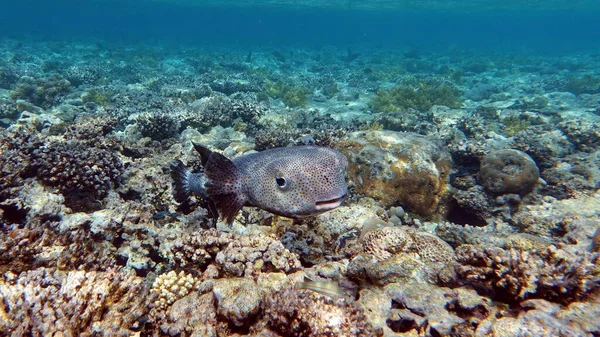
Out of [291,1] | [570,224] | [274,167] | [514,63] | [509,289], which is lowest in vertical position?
[570,224]

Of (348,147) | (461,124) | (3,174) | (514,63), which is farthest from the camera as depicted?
(514,63)

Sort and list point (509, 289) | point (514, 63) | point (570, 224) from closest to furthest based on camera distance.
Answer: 1. point (509, 289)
2. point (570, 224)
3. point (514, 63)

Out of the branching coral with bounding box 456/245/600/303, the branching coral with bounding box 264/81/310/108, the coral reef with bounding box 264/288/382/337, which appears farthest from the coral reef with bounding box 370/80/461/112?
the coral reef with bounding box 264/288/382/337

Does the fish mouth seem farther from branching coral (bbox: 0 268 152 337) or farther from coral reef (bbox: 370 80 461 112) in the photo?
coral reef (bbox: 370 80 461 112)

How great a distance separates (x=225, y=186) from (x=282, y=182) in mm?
721

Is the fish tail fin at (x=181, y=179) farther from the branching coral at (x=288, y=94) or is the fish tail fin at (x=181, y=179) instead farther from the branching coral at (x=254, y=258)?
the branching coral at (x=288, y=94)

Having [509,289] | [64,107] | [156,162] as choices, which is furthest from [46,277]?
[64,107]

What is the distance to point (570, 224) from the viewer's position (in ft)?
17.2

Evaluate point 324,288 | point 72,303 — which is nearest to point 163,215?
point 72,303

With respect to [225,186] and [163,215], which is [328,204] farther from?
[163,215]

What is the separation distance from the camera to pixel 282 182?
11.8ft

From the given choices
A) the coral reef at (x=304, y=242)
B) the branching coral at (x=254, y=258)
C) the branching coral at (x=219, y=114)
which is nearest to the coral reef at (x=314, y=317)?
the coral reef at (x=304, y=242)

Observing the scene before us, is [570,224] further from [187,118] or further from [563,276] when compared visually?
[187,118]

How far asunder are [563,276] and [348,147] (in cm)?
457
